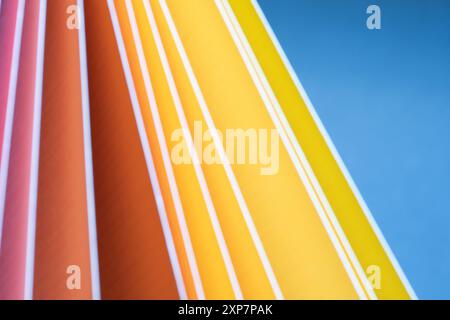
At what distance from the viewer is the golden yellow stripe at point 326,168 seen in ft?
4.22

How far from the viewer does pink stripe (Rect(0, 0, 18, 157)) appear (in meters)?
1.34

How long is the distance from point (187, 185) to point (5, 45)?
690mm

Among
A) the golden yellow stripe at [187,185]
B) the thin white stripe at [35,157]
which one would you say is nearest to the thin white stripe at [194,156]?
the golden yellow stripe at [187,185]

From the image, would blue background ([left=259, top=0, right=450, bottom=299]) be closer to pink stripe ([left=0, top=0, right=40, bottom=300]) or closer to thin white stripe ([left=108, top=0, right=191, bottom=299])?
thin white stripe ([left=108, top=0, right=191, bottom=299])

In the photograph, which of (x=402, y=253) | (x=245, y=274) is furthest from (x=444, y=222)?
(x=245, y=274)

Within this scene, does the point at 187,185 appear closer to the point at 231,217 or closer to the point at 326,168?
the point at 231,217

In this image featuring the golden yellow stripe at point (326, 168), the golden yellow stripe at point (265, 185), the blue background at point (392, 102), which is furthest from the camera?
the blue background at point (392, 102)

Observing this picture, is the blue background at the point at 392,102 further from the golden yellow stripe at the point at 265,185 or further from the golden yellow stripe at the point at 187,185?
the golden yellow stripe at the point at 187,185

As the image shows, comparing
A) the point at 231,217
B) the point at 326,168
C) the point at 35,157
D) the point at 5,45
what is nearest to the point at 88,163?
the point at 35,157

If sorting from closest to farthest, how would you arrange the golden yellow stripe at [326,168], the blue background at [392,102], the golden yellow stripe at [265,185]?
the golden yellow stripe at [265,185] → the golden yellow stripe at [326,168] → the blue background at [392,102]

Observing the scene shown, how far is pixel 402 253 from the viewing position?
5.00ft

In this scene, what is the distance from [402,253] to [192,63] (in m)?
0.82

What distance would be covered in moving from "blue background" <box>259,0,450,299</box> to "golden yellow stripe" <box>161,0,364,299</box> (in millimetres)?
280

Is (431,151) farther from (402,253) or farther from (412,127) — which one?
(402,253)
